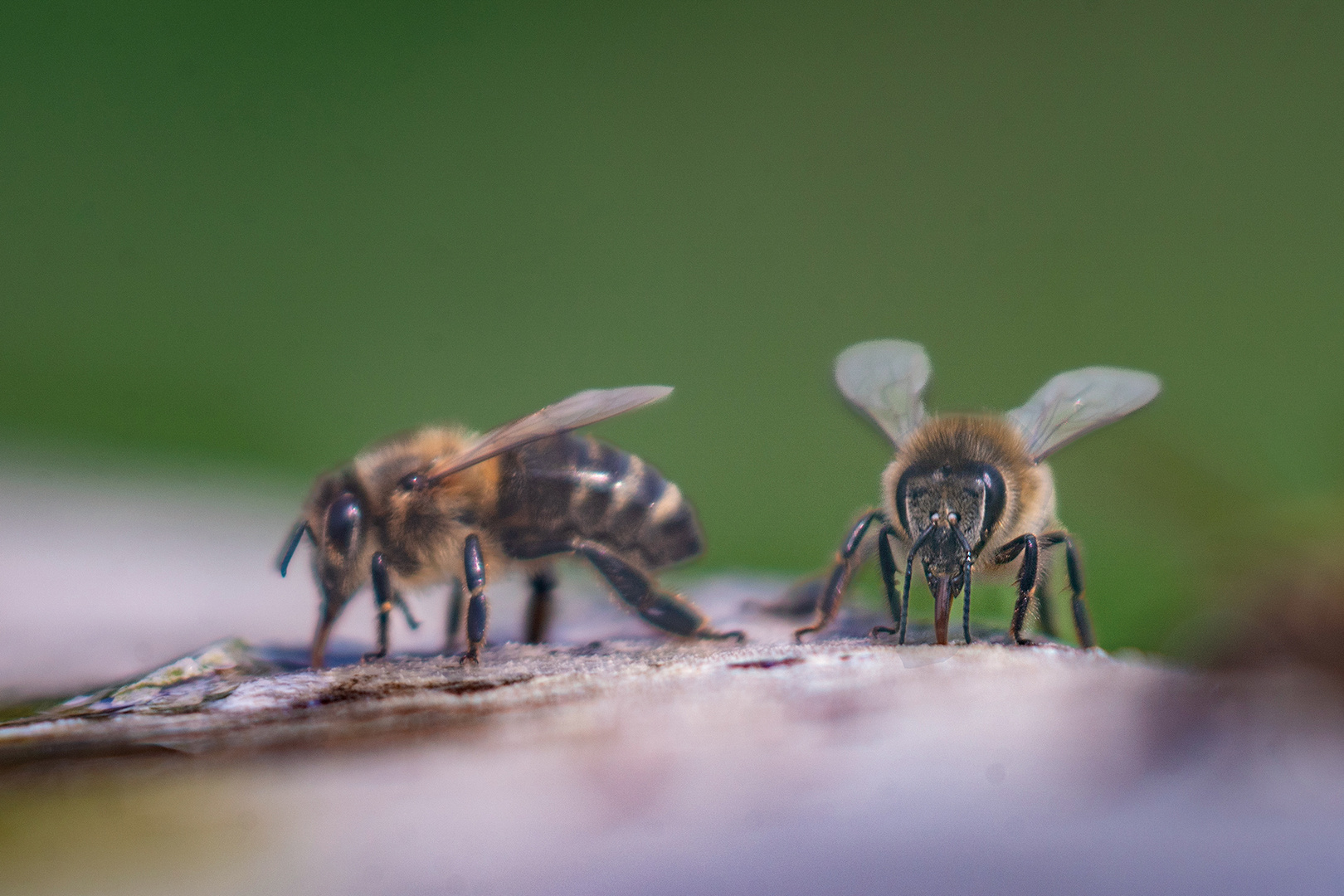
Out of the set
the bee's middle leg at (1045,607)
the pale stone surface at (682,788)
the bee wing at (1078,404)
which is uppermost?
the bee wing at (1078,404)

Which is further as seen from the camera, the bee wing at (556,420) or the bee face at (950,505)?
the bee wing at (556,420)

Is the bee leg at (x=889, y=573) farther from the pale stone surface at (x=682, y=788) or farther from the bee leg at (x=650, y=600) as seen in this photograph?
the pale stone surface at (x=682, y=788)

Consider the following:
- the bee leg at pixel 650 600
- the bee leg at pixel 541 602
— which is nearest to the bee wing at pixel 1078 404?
the bee leg at pixel 650 600

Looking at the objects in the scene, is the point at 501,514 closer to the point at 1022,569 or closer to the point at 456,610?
the point at 456,610

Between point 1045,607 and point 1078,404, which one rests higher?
point 1078,404

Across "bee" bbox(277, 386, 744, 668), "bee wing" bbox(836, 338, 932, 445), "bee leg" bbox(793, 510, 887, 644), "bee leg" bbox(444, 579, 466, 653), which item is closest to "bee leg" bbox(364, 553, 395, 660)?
"bee" bbox(277, 386, 744, 668)

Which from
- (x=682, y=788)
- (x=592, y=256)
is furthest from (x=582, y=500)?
(x=592, y=256)
